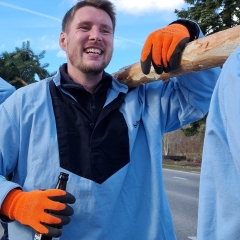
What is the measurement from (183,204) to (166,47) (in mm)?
6997

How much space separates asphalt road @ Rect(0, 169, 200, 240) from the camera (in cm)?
620

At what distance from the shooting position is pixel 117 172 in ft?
7.15

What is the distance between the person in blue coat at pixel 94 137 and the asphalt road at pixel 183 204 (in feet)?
12.7

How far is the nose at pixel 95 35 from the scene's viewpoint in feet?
7.58

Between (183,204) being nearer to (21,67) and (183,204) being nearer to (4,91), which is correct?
(21,67)

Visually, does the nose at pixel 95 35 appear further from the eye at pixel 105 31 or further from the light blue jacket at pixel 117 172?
the light blue jacket at pixel 117 172

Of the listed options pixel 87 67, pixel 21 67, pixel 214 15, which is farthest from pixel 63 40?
pixel 214 15

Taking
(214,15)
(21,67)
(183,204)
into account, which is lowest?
(183,204)

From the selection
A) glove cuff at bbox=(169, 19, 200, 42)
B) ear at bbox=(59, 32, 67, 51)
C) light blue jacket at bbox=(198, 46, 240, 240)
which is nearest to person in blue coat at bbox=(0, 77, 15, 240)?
ear at bbox=(59, 32, 67, 51)

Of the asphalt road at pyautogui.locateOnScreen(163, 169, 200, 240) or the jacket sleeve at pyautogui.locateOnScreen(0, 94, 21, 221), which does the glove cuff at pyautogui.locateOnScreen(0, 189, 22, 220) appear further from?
the asphalt road at pyautogui.locateOnScreen(163, 169, 200, 240)

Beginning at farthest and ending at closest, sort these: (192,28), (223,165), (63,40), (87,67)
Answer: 1. (63,40)
2. (87,67)
3. (192,28)
4. (223,165)

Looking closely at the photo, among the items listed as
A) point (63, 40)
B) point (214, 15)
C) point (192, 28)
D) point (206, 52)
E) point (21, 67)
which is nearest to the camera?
point (206, 52)

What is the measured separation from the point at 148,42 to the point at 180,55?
0.61 ft

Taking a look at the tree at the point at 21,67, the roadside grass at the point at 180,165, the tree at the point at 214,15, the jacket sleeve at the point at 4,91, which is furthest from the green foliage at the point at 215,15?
the jacket sleeve at the point at 4,91
